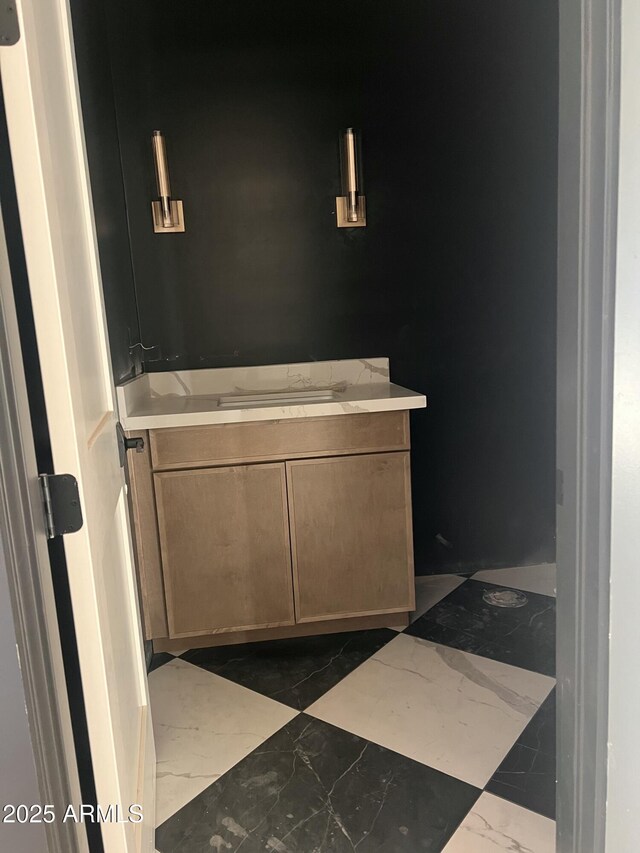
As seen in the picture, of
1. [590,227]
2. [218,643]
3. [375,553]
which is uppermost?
[590,227]

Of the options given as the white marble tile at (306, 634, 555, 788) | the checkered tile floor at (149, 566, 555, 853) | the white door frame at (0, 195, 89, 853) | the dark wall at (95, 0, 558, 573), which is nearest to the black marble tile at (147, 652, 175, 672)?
the checkered tile floor at (149, 566, 555, 853)

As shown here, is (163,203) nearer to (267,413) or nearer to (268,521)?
(267,413)

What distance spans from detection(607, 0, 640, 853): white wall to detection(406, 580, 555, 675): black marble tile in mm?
1145

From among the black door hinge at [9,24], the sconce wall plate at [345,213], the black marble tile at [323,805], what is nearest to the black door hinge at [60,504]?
the black door hinge at [9,24]

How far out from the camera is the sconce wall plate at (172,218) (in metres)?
2.32

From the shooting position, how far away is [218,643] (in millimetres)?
2197

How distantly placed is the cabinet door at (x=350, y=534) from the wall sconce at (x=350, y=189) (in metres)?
0.97

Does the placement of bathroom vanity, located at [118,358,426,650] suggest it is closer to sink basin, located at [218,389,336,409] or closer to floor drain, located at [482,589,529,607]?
sink basin, located at [218,389,336,409]

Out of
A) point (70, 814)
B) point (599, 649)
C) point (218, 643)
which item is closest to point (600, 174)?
point (599, 649)

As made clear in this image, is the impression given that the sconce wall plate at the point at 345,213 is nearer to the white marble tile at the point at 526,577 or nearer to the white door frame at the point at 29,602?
the white marble tile at the point at 526,577

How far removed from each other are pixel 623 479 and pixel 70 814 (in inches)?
31.9

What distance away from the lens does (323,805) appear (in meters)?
1.43

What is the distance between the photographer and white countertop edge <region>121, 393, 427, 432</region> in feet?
6.47

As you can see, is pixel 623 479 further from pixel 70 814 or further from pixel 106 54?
pixel 106 54
